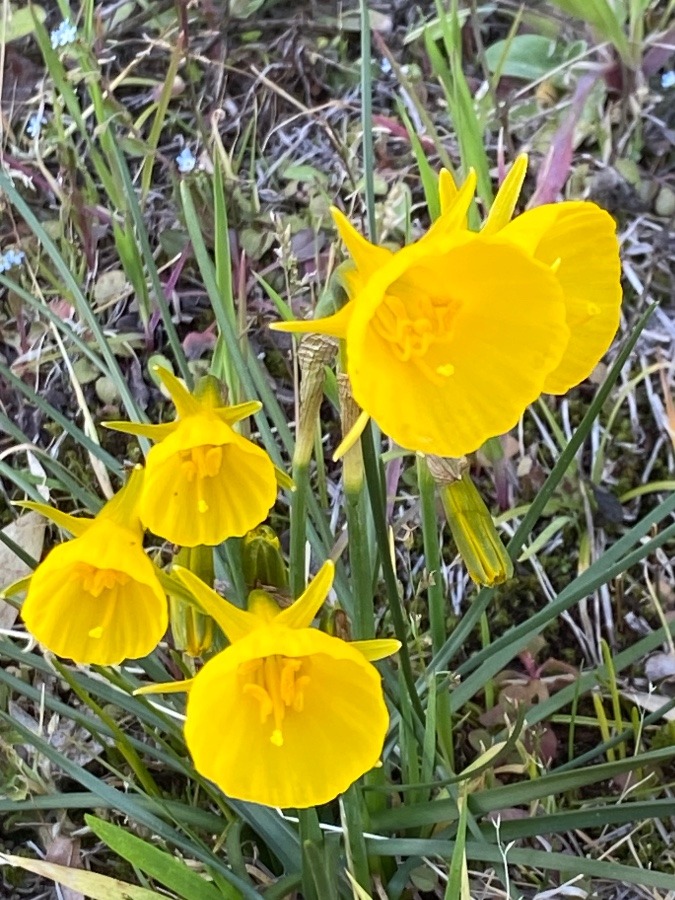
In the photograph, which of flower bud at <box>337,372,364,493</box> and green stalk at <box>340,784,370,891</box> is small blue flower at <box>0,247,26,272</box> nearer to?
flower bud at <box>337,372,364,493</box>

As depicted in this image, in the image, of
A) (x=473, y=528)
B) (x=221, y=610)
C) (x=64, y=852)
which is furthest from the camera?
(x=64, y=852)

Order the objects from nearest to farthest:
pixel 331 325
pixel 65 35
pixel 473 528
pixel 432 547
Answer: pixel 331 325, pixel 473 528, pixel 432 547, pixel 65 35

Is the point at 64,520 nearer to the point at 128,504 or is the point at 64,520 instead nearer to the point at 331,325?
the point at 128,504

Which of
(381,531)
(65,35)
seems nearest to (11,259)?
(65,35)

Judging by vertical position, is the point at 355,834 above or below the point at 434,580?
below

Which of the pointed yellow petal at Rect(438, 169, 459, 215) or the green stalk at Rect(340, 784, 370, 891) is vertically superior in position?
the pointed yellow petal at Rect(438, 169, 459, 215)

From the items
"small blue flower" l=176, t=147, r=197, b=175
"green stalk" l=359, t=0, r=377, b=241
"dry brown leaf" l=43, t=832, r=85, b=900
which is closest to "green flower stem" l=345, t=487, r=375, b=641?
"green stalk" l=359, t=0, r=377, b=241

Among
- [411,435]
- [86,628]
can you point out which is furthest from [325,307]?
[86,628]
